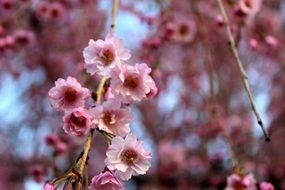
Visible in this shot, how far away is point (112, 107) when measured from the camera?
1456mm

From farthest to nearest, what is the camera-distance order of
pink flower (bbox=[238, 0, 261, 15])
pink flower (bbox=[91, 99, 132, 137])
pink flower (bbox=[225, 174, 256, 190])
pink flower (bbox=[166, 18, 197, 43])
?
pink flower (bbox=[166, 18, 197, 43]) < pink flower (bbox=[238, 0, 261, 15]) < pink flower (bbox=[225, 174, 256, 190]) < pink flower (bbox=[91, 99, 132, 137])

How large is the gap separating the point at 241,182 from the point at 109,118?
643 millimetres

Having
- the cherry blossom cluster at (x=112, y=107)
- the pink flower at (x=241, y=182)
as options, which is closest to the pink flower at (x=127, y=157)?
the cherry blossom cluster at (x=112, y=107)

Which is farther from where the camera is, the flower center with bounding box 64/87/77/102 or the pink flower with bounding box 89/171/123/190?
the flower center with bounding box 64/87/77/102

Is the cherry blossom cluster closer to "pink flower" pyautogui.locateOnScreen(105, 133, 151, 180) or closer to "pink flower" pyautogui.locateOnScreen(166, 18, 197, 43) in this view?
"pink flower" pyautogui.locateOnScreen(105, 133, 151, 180)

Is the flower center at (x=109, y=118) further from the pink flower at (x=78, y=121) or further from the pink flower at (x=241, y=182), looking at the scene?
the pink flower at (x=241, y=182)

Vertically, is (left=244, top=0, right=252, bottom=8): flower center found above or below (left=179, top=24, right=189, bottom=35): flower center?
below

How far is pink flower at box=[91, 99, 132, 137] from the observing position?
1.43 metres

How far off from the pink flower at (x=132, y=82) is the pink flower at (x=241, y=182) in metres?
0.52

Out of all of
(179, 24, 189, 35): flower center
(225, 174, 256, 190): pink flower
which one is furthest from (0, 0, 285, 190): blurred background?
(225, 174, 256, 190): pink flower

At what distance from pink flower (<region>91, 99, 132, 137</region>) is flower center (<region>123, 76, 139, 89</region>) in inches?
2.0


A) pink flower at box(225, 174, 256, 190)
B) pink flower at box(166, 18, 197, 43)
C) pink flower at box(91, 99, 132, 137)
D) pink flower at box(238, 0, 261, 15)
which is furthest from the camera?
pink flower at box(166, 18, 197, 43)

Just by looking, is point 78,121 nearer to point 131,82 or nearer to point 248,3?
point 131,82

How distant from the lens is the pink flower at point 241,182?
73.7 inches
